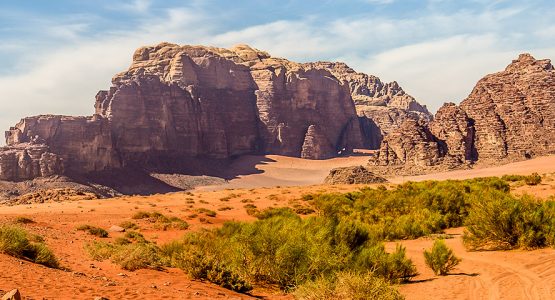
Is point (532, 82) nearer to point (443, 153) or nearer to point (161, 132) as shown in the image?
point (443, 153)

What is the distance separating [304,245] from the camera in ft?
46.9

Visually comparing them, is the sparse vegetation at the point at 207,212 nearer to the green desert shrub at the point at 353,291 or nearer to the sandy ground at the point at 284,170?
the green desert shrub at the point at 353,291

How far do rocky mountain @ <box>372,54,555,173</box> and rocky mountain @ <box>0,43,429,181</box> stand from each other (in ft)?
143

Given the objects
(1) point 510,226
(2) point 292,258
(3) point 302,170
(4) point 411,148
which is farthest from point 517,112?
(2) point 292,258

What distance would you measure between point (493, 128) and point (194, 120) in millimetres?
74475

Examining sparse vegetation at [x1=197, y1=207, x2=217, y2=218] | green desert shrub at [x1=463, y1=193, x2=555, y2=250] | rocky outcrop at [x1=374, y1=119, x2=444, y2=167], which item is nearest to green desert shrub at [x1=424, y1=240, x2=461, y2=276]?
green desert shrub at [x1=463, y1=193, x2=555, y2=250]

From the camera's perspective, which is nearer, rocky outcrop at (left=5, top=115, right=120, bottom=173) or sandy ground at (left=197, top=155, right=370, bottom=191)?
rocky outcrop at (left=5, top=115, right=120, bottom=173)

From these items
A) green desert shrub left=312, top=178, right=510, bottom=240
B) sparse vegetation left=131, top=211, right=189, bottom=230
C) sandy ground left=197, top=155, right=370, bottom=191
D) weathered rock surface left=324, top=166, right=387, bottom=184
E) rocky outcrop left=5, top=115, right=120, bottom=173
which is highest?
rocky outcrop left=5, top=115, right=120, bottom=173

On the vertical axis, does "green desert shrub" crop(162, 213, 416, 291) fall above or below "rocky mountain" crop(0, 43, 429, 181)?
below

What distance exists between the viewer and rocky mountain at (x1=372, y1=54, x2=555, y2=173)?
320 feet

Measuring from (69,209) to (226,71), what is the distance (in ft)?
362

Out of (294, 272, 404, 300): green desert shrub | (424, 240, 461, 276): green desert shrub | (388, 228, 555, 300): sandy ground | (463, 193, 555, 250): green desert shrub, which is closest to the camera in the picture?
(294, 272, 404, 300): green desert shrub

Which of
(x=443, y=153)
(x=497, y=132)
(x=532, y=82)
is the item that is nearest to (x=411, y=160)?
(x=443, y=153)

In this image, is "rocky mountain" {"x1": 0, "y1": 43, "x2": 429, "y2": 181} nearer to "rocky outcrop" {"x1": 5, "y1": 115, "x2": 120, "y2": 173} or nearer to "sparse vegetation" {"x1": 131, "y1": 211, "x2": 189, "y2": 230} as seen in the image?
"rocky outcrop" {"x1": 5, "y1": 115, "x2": 120, "y2": 173}
